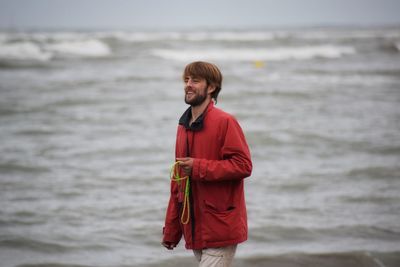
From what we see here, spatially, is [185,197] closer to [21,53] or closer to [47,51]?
[21,53]

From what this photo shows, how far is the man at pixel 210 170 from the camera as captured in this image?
140 inches

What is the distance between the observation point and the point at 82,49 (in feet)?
153

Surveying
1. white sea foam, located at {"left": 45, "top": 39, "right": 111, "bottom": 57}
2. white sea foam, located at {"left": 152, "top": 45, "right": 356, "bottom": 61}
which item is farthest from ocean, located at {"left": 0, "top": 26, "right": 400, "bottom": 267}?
white sea foam, located at {"left": 45, "top": 39, "right": 111, "bottom": 57}

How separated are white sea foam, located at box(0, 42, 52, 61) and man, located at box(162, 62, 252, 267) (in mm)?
34613

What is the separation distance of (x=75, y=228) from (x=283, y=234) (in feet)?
7.56

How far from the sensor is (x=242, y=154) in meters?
3.60

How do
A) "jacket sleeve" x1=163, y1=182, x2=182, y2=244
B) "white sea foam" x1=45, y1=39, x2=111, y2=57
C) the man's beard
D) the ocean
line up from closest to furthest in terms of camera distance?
1. the man's beard
2. "jacket sleeve" x1=163, y1=182, x2=182, y2=244
3. the ocean
4. "white sea foam" x1=45, y1=39, x2=111, y2=57

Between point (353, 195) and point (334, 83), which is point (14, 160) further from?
point (334, 83)

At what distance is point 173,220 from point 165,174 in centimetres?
589

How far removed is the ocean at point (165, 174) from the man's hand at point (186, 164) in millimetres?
2481

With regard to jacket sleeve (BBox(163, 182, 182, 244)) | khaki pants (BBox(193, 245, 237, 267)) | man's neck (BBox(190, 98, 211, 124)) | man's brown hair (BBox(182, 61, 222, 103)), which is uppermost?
man's brown hair (BBox(182, 61, 222, 103))

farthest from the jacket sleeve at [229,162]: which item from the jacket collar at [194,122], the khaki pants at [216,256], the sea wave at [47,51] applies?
the sea wave at [47,51]

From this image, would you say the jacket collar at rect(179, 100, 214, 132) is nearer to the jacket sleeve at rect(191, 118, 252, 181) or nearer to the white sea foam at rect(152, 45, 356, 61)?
the jacket sleeve at rect(191, 118, 252, 181)

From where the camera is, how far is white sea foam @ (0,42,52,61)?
124 feet
